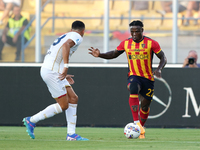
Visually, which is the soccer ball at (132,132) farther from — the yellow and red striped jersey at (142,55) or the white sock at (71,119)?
the yellow and red striped jersey at (142,55)

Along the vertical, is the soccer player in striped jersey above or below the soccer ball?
above

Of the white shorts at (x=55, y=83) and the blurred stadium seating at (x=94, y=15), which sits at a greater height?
the blurred stadium seating at (x=94, y=15)

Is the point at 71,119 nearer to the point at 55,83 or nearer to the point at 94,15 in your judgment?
the point at 55,83

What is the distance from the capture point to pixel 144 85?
317 inches

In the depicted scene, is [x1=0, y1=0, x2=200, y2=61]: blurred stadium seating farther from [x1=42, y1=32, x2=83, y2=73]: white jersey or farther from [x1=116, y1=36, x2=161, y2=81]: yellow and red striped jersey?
[x1=42, y1=32, x2=83, y2=73]: white jersey

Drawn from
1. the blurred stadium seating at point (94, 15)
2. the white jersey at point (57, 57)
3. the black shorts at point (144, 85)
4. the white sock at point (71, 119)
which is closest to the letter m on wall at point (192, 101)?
the blurred stadium seating at point (94, 15)

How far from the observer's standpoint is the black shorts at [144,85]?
7976 mm

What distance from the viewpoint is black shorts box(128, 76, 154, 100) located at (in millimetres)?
7976

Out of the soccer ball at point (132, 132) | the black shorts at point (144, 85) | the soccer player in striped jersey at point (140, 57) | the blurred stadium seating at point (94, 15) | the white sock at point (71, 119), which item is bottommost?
the soccer ball at point (132, 132)

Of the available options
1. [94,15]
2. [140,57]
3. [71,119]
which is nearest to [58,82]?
[71,119]

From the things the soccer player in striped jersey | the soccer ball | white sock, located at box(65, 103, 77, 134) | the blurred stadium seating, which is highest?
the blurred stadium seating

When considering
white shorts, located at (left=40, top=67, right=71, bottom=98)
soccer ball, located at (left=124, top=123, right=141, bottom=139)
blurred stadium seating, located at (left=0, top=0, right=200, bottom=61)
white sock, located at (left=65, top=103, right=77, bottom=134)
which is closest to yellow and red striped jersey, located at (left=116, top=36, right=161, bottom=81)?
soccer ball, located at (left=124, top=123, right=141, bottom=139)

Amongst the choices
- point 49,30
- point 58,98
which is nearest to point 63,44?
point 58,98

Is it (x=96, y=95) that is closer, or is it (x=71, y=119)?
(x=71, y=119)
